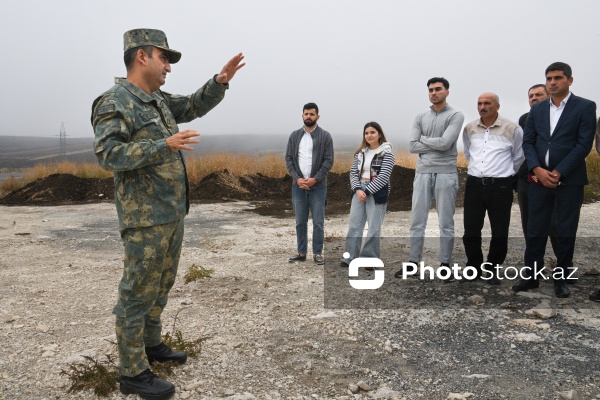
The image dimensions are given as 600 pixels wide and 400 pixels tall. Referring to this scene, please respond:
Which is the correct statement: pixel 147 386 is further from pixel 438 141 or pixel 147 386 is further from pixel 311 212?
pixel 438 141

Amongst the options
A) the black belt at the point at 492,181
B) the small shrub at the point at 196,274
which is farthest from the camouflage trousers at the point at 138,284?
the black belt at the point at 492,181

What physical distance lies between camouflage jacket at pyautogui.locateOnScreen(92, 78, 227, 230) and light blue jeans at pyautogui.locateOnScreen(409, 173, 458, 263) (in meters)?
3.14

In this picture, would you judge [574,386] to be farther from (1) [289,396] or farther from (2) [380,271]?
(2) [380,271]

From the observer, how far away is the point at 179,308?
186 inches

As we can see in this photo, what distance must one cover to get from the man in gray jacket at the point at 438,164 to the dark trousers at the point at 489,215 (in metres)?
0.18

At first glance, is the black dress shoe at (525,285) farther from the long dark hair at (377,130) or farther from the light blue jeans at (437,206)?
the long dark hair at (377,130)

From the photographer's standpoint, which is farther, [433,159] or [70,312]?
[433,159]

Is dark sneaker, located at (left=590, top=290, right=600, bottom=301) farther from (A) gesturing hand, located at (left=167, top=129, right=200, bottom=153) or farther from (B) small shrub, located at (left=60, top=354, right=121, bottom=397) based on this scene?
(B) small shrub, located at (left=60, top=354, right=121, bottom=397)

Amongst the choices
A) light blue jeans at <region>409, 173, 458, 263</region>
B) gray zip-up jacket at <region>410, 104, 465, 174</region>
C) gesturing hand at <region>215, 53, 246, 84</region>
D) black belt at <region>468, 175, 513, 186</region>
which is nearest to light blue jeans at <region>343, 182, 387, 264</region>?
light blue jeans at <region>409, 173, 458, 263</region>

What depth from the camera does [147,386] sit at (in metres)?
3.01

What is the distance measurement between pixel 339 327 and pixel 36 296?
A: 313cm

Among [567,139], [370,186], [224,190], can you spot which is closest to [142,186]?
[370,186]

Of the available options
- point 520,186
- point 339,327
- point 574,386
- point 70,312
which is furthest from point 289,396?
point 520,186
